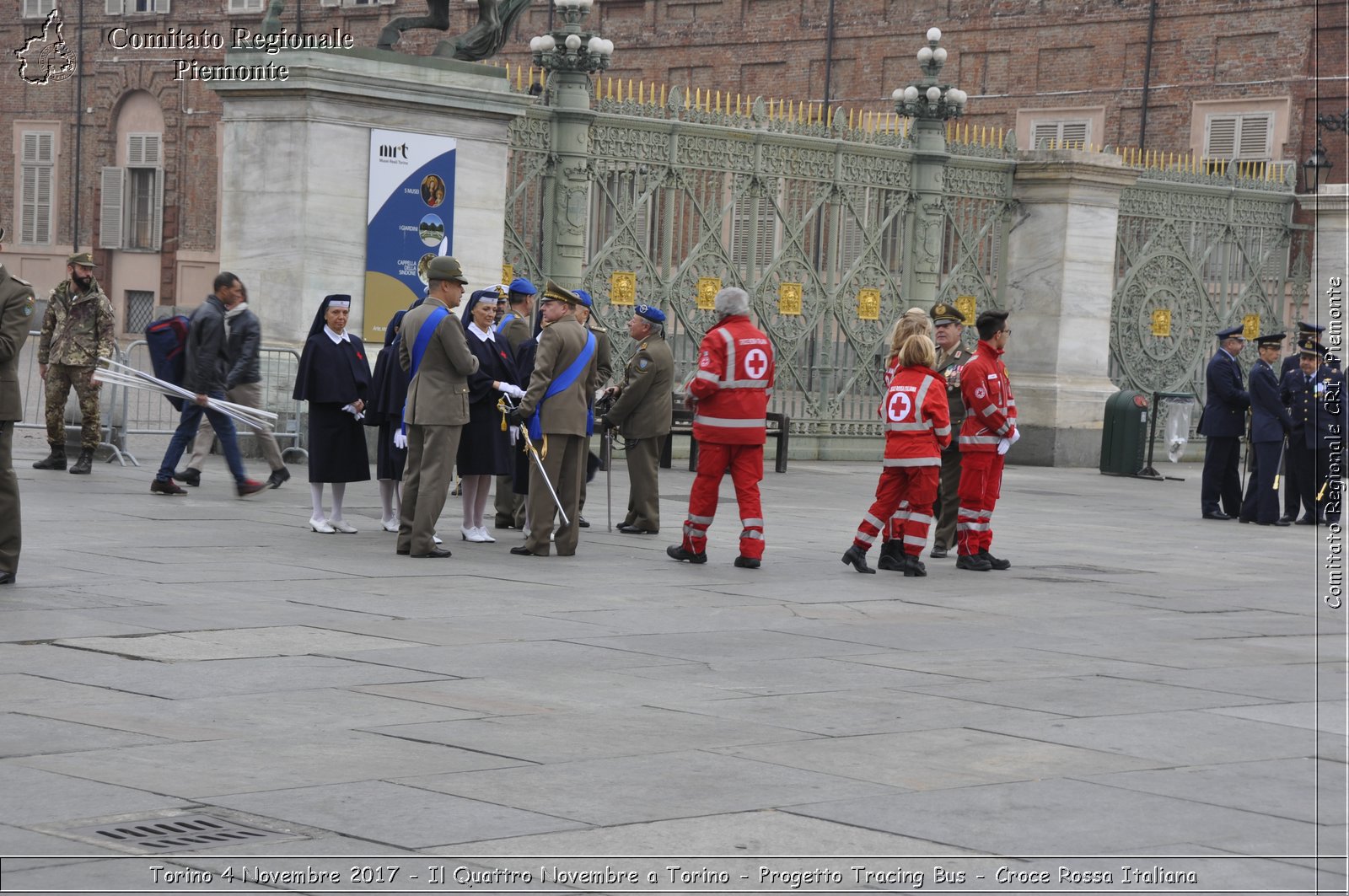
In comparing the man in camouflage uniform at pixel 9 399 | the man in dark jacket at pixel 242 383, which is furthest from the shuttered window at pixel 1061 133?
the man in camouflage uniform at pixel 9 399

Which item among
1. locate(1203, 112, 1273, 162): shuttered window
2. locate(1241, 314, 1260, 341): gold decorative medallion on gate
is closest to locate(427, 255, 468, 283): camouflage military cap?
locate(1241, 314, 1260, 341): gold decorative medallion on gate

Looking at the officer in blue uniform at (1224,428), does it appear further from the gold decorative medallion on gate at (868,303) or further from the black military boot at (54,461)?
the black military boot at (54,461)

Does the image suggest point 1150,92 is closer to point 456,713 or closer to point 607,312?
point 607,312

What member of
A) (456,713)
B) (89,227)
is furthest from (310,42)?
(89,227)

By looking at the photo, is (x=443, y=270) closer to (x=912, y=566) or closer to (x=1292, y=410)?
(x=912, y=566)

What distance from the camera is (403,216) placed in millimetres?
18359

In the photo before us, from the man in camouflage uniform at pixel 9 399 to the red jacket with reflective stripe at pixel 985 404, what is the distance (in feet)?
20.6

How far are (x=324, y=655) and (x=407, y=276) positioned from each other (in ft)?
33.2

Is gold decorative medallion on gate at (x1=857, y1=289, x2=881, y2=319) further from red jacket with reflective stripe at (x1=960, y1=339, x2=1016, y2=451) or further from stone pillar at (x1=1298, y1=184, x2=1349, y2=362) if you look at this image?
red jacket with reflective stripe at (x1=960, y1=339, x2=1016, y2=451)

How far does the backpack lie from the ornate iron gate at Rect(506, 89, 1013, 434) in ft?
15.7

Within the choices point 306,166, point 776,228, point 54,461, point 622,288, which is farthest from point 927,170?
point 54,461

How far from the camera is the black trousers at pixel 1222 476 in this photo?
19.1 m

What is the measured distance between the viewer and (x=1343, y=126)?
3175cm

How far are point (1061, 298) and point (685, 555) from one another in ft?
43.4
